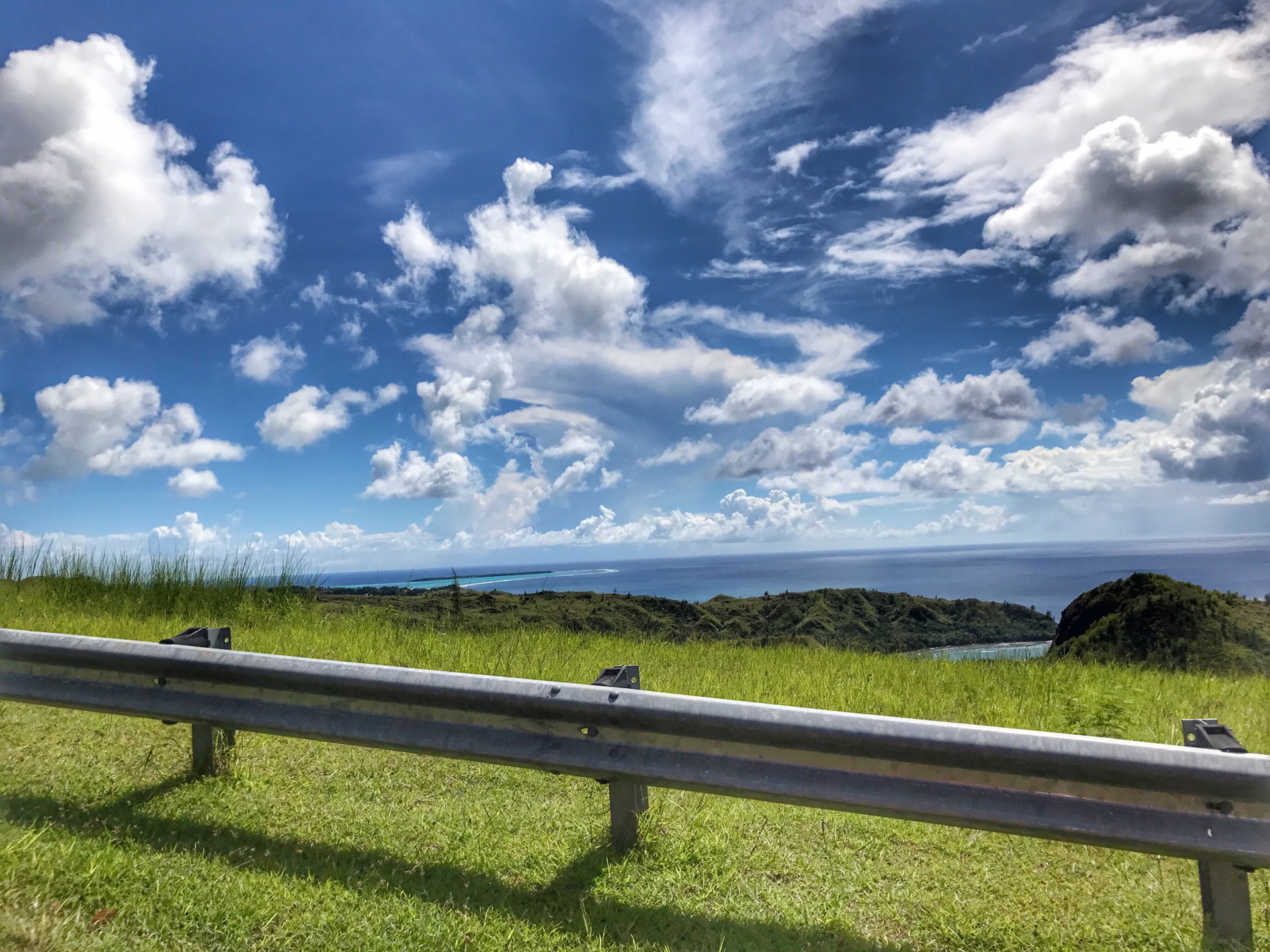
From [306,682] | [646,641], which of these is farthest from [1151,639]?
[306,682]

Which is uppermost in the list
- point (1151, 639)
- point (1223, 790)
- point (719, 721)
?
point (719, 721)

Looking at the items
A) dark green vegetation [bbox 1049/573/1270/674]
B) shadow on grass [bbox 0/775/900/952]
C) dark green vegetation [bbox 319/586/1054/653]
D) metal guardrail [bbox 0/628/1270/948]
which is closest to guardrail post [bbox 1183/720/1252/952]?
metal guardrail [bbox 0/628/1270/948]

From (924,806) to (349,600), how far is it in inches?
429

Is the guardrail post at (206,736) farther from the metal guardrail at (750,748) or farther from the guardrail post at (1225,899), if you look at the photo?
the guardrail post at (1225,899)

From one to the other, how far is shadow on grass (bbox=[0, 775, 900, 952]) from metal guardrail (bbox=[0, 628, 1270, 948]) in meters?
0.45

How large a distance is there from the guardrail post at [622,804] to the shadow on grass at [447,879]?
0.09 meters

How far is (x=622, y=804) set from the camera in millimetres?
3502

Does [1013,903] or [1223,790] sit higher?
[1223,790]

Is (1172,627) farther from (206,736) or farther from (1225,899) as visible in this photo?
A: (206,736)

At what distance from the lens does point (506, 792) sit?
4.16 m

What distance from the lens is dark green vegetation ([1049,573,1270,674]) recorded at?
1234 centimetres

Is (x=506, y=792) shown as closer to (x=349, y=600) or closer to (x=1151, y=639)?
(x=349, y=600)

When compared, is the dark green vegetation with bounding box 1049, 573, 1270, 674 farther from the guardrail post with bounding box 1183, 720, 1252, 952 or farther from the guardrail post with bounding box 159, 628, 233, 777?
the guardrail post with bounding box 159, 628, 233, 777

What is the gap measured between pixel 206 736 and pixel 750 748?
3.17 metres
